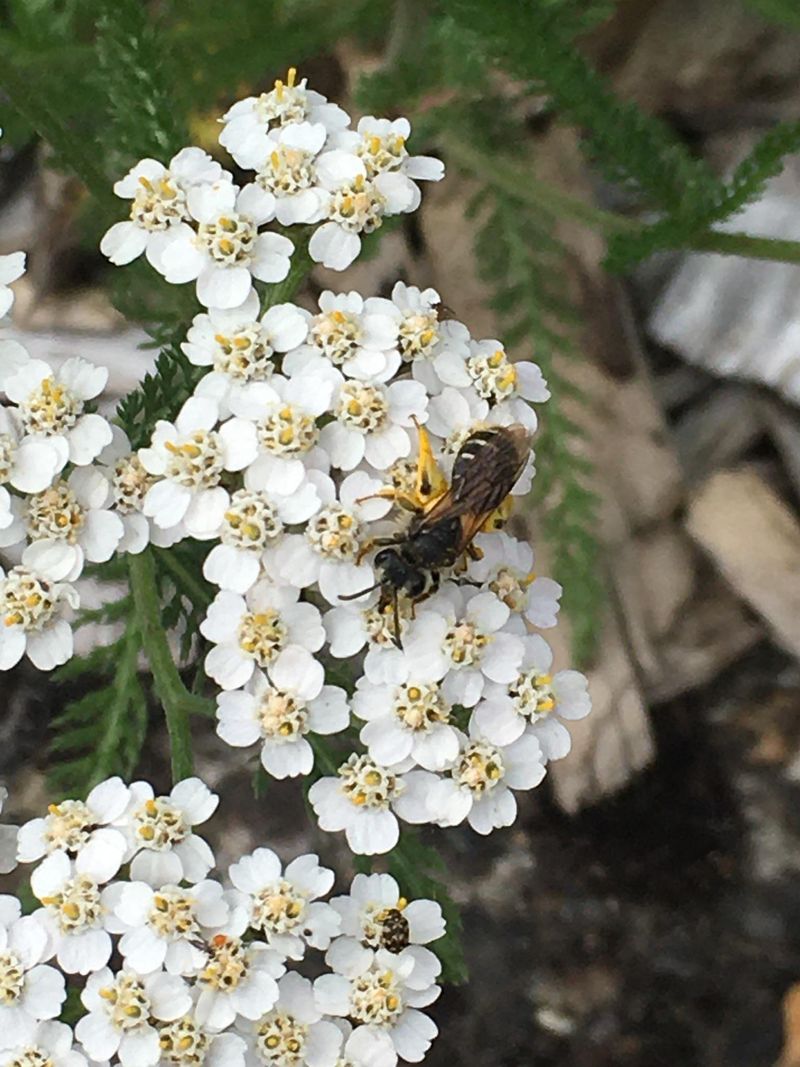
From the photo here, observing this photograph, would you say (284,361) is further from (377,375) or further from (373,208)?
(373,208)

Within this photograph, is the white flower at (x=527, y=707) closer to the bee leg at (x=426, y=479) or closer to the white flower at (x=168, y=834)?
the bee leg at (x=426, y=479)

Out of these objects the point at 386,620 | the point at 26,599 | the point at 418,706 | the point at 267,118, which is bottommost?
the point at 418,706

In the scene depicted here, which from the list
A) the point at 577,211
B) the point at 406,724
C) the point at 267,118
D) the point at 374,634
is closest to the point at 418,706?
the point at 406,724

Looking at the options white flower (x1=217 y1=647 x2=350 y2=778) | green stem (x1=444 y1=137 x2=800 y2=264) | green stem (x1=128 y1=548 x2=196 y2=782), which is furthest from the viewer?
green stem (x1=444 y1=137 x2=800 y2=264)

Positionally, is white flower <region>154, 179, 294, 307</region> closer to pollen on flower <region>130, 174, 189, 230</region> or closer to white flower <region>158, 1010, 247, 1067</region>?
pollen on flower <region>130, 174, 189, 230</region>

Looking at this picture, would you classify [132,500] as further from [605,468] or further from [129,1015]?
[605,468]

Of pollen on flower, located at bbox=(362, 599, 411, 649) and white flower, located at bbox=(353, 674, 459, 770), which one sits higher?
pollen on flower, located at bbox=(362, 599, 411, 649)

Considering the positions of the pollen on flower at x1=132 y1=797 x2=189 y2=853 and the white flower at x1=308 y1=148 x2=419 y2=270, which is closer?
the pollen on flower at x1=132 y1=797 x2=189 y2=853

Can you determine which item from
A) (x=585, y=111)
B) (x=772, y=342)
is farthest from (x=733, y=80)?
(x=585, y=111)

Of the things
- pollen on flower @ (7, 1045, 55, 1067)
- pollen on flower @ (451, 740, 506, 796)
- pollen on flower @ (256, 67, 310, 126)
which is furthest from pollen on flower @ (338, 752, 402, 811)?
pollen on flower @ (256, 67, 310, 126)
